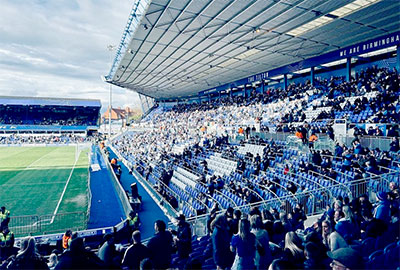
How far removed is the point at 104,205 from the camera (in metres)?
13.3

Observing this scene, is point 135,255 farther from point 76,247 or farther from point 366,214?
point 366,214

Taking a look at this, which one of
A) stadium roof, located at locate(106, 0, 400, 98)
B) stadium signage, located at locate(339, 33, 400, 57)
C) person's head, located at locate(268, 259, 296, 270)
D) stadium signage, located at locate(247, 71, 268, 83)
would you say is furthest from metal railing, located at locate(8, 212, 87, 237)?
stadium signage, located at locate(247, 71, 268, 83)

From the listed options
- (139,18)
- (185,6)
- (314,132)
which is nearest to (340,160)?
(314,132)

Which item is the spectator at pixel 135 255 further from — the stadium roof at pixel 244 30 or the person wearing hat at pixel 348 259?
the stadium roof at pixel 244 30

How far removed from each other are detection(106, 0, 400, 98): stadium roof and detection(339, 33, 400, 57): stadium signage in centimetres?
39

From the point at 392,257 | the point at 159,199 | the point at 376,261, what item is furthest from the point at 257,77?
the point at 376,261

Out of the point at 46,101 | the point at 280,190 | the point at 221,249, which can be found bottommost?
the point at 280,190

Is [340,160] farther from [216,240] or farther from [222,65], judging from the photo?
[222,65]

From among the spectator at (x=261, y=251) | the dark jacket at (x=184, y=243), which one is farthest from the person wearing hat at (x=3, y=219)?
the spectator at (x=261, y=251)

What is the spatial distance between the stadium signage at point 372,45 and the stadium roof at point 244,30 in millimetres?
391

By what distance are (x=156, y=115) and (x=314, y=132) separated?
151 ft

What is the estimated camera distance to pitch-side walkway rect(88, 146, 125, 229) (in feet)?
36.2

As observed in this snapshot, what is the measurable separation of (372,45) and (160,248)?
21.9m

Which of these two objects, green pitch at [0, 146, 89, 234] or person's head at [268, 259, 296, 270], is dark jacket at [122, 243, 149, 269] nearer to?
person's head at [268, 259, 296, 270]
